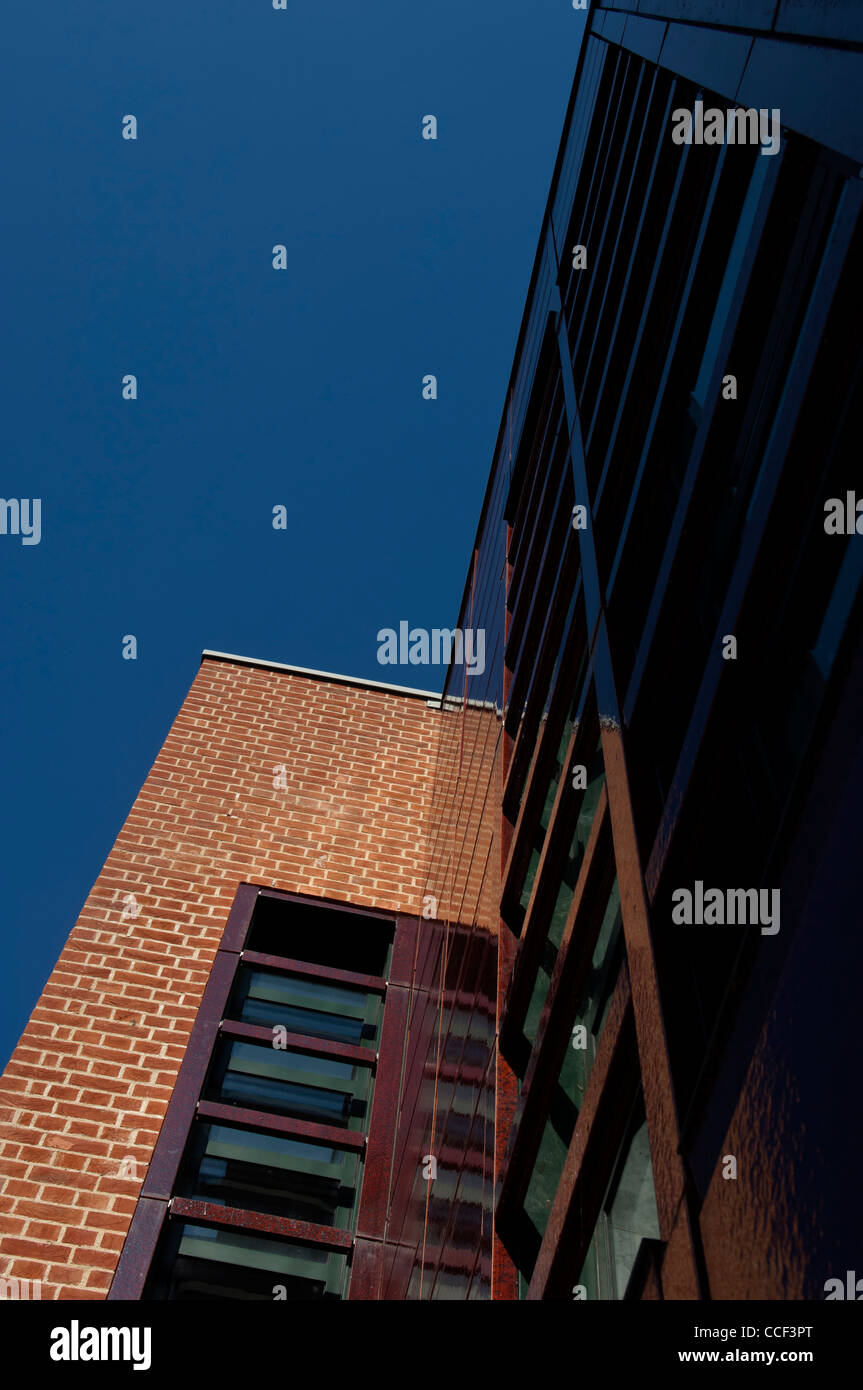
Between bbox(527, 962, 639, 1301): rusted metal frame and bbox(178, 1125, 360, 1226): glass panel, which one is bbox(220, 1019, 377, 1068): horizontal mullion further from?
bbox(527, 962, 639, 1301): rusted metal frame

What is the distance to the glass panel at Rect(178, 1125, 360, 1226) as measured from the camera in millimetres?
9273

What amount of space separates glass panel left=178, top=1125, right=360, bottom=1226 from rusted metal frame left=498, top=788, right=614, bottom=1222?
4545 millimetres

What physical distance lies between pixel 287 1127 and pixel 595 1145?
581 cm

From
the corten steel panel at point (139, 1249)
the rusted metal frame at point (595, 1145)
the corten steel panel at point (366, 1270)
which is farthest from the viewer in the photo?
the corten steel panel at point (366, 1270)

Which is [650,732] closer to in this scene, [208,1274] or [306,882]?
[208,1274]

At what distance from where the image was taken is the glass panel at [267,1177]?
30.4 ft

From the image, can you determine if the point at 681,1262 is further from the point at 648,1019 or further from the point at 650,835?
the point at 650,835

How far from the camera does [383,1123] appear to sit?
383 inches

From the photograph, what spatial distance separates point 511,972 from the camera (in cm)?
644

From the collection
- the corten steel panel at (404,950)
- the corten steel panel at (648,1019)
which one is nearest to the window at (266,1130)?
the corten steel panel at (404,950)

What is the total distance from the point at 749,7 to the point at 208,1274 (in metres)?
8.61

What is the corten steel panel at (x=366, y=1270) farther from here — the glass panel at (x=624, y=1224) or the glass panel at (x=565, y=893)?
the glass panel at (x=624, y=1224)

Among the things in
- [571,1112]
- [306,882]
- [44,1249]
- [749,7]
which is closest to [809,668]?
[571,1112]

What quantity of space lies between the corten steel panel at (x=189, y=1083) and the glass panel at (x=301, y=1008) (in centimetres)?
29
